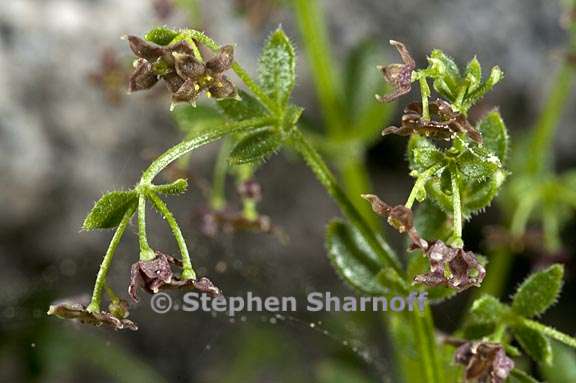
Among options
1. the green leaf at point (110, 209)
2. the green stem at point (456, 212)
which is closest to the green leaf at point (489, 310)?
the green stem at point (456, 212)

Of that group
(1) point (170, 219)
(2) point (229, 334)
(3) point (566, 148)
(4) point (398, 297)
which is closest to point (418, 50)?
(3) point (566, 148)

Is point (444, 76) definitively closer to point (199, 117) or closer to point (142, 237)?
point (142, 237)

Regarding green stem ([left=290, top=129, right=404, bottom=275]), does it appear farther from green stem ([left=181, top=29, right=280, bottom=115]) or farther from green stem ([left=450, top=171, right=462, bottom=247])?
green stem ([left=450, top=171, right=462, bottom=247])

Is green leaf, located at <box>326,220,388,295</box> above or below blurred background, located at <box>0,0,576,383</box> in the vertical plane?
below

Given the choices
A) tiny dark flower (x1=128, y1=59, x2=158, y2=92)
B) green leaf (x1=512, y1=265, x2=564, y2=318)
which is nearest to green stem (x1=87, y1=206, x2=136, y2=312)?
tiny dark flower (x1=128, y1=59, x2=158, y2=92)

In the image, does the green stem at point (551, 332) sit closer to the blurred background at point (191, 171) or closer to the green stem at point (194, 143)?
the green stem at point (194, 143)

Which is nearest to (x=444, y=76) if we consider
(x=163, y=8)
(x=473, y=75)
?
(x=473, y=75)
